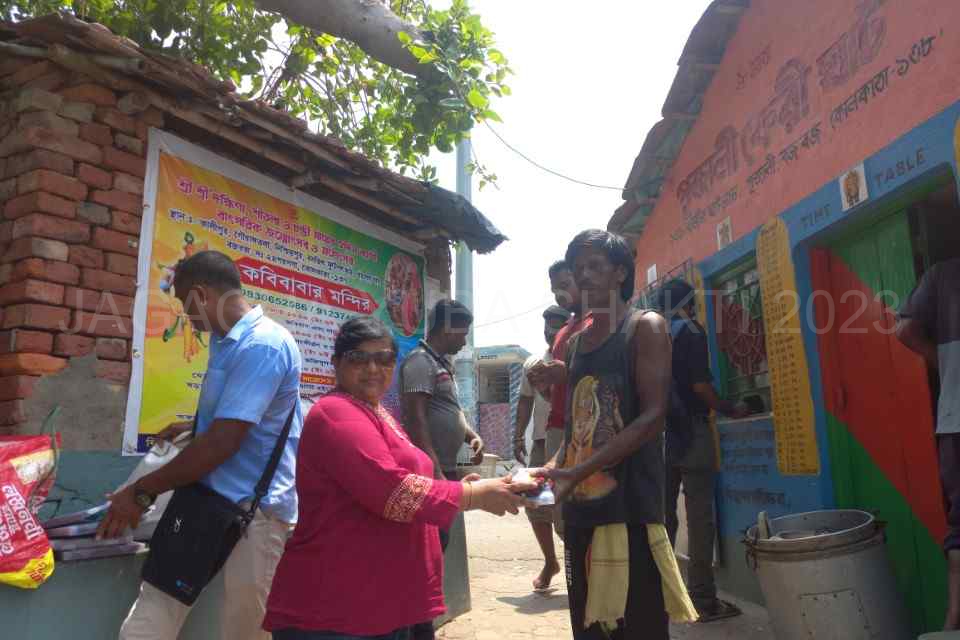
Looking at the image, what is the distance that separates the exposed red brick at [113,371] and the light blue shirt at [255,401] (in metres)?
1.16

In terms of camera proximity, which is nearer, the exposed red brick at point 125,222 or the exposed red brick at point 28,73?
the exposed red brick at point 28,73

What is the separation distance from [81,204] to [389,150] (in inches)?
190

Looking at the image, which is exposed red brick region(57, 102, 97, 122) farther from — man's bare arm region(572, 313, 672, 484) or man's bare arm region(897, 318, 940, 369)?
man's bare arm region(897, 318, 940, 369)

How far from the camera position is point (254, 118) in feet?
13.0

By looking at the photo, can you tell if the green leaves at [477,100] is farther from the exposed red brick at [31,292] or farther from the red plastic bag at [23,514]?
the red plastic bag at [23,514]

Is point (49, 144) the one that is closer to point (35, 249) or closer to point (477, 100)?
point (35, 249)

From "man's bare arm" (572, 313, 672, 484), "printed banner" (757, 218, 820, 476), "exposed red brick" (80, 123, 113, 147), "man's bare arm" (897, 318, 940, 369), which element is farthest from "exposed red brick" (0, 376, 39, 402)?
"printed banner" (757, 218, 820, 476)

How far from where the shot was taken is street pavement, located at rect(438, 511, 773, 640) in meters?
4.35

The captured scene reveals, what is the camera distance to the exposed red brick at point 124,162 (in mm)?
3531

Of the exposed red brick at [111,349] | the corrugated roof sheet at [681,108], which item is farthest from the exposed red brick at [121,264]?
the corrugated roof sheet at [681,108]

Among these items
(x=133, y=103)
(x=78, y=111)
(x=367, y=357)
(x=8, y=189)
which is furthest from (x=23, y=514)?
(x=133, y=103)

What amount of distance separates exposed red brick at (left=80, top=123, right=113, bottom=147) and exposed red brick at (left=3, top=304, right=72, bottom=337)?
828mm

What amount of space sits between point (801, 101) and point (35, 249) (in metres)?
4.37

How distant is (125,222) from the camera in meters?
3.60
